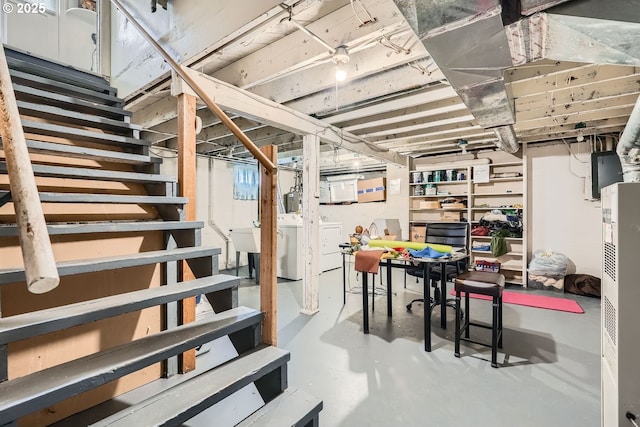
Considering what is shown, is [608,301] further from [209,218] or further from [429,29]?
[209,218]

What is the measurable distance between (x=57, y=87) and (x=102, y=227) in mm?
2061

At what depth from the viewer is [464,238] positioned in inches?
147

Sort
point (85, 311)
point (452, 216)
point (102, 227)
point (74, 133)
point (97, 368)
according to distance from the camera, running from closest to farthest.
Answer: point (97, 368), point (85, 311), point (102, 227), point (74, 133), point (452, 216)

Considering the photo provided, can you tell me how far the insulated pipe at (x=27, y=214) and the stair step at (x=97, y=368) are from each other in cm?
50

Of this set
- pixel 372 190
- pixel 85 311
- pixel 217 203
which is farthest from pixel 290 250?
pixel 85 311

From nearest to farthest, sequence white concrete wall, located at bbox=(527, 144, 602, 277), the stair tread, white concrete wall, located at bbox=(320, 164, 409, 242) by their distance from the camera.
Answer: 1. the stair tread
2. white concrete wall, located at bbox=(527, 144, 602, 277)
3. white concrete wall, located at bbox=(320, 164, 409, 242)

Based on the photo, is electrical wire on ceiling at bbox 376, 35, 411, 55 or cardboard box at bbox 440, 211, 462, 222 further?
cardboard box at bbox 440, 211, 462, 222

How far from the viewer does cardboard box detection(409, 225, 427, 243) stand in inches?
235

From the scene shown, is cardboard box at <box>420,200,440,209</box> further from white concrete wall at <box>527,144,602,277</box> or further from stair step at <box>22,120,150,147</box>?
stair step at <box>22,120,150,147</box>

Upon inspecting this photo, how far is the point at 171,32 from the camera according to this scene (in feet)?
8.28

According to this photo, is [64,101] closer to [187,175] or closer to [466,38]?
[187,175]

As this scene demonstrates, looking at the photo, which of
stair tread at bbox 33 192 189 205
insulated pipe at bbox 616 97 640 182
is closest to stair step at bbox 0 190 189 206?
stair tread at bbox 33 192 189 205

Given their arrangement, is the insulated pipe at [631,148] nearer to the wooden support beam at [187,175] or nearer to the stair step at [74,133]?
the wooden support beam at [187,175]

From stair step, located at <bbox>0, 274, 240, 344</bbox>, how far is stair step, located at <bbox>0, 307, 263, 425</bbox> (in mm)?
136
